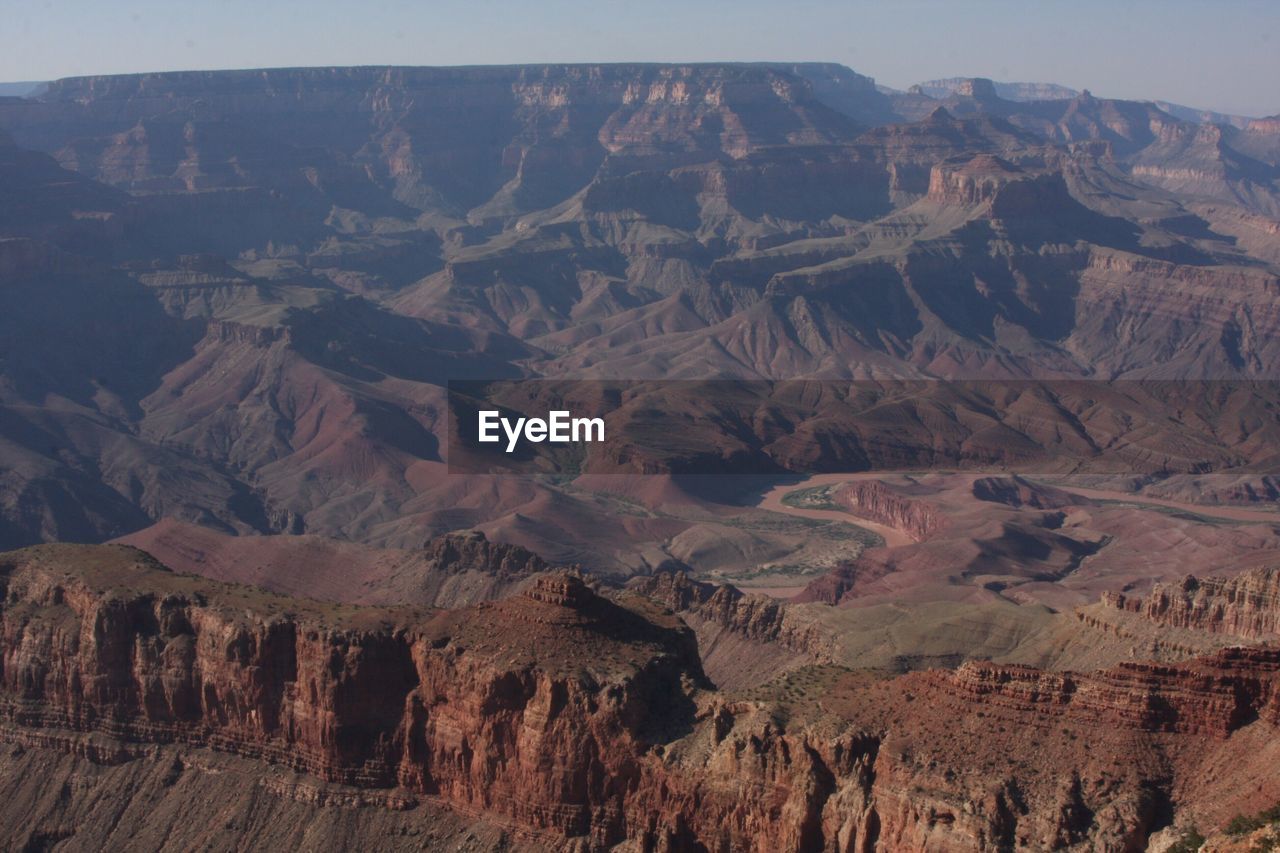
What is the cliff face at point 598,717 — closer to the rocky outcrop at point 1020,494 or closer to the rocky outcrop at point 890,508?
the rocky outcrop at point 890,508

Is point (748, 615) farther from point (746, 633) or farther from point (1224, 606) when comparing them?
point (1224, 606)

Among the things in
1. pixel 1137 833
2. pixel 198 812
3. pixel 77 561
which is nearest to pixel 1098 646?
pixel 1137 833

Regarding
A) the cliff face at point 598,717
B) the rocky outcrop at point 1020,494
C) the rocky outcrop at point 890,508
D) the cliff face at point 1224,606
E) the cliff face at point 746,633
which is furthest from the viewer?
the rocky outcrop at point 1020,494

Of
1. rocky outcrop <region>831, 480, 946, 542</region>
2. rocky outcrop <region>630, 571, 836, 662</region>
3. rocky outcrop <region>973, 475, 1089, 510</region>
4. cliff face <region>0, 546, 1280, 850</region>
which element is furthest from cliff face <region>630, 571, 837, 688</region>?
rocky outcrop <region>973, 475, 1089, 510</region>

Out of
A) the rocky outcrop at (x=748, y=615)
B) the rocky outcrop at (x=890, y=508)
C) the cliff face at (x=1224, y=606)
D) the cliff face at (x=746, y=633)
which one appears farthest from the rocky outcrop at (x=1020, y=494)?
the cliff face at (x=1224, y=606)

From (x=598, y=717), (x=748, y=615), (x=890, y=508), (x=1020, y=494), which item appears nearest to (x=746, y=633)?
(x=748, y=615)

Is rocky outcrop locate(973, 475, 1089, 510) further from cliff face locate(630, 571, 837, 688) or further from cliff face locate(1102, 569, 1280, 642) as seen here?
cliff face locate(1102, 569, 1280, 642)
